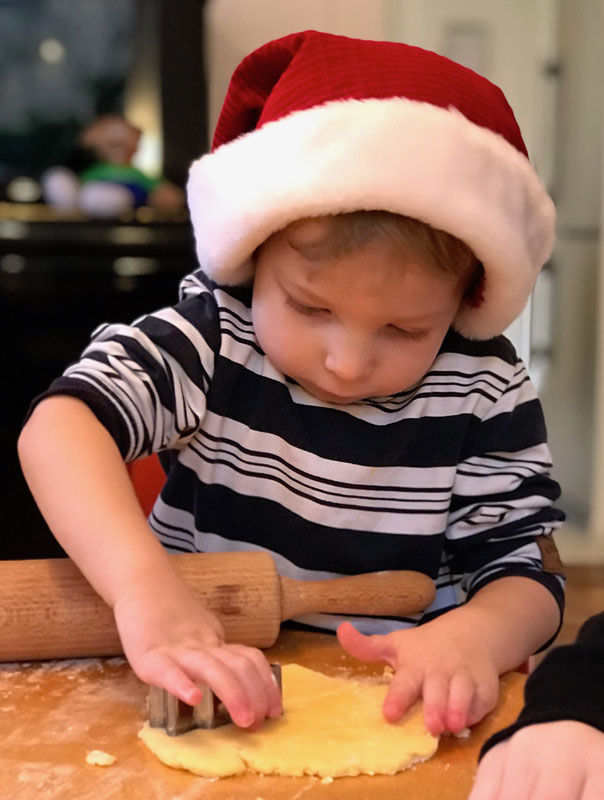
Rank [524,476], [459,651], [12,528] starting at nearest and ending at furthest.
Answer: [459,651] < [524,476] < [12,528]

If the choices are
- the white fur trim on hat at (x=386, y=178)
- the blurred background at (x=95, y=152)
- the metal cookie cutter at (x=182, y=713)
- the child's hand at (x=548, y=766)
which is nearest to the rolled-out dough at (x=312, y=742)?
the metal cookie cutter at (x=182, y=713)

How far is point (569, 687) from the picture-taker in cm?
53

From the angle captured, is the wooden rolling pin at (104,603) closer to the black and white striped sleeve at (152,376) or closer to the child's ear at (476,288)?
the black and white striped sleeve at (152,376)

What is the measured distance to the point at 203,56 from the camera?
8.45 ft

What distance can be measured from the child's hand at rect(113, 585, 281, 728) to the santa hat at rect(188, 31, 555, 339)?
1.09 ft

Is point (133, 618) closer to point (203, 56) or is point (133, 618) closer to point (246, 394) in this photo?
point (246, 394)

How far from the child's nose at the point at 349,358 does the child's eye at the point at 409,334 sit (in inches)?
1.5

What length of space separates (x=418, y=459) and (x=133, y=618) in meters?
0.40

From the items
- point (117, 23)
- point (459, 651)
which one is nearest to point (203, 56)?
point (117, 23)

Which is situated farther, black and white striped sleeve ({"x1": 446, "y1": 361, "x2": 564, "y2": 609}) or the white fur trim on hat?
black and white striped sleeve ({"x1": 446, "y1": 361, "x2": 564, "y2": 609})

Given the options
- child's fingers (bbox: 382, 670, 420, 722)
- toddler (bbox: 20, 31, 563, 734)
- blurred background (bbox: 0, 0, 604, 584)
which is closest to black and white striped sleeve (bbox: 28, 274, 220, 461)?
toddler (bbox: 20, 31, 563, 734)

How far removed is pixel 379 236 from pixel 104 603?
36cm

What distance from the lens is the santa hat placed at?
0.77 m

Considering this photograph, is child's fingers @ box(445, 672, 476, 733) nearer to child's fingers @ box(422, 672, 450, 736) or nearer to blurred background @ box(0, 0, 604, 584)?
child's fingers @ box(422, 672, 450, 736)
